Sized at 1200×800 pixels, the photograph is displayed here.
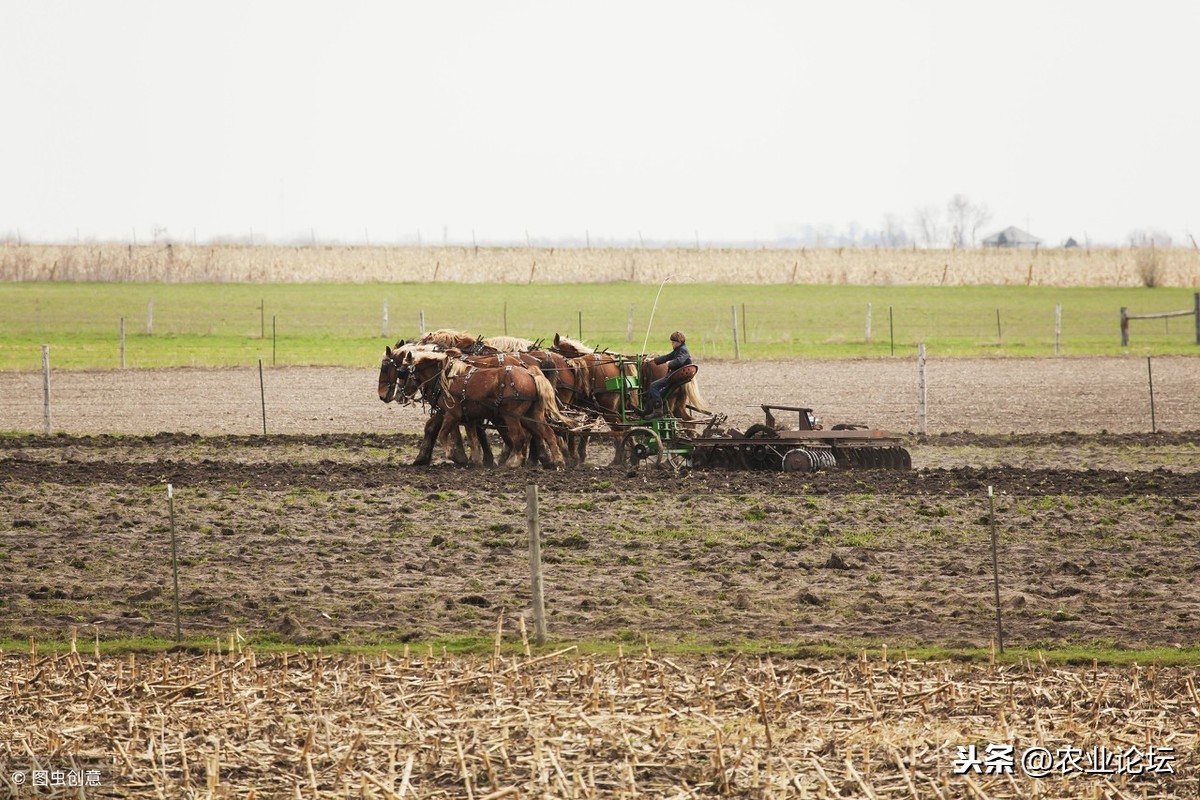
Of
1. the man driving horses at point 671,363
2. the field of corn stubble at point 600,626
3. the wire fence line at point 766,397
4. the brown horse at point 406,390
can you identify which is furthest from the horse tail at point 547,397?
the wire fence line at point 766,397

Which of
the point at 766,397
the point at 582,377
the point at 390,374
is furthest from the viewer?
the point at 766,397

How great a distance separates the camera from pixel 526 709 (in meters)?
9.13

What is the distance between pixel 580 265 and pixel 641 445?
5316cm

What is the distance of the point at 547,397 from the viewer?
20203 millimetres

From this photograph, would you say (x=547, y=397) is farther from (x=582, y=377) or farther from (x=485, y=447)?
(x=485, y=447)

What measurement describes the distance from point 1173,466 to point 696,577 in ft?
32.2

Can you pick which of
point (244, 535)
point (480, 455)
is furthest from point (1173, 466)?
point (244, 535)

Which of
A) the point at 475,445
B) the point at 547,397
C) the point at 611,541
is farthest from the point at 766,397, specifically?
the point at 611,541

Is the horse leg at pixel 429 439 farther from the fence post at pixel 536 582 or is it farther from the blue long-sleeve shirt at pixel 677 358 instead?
the fence post at pixel 536 582

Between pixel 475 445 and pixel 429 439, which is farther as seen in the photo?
pixel 475 445

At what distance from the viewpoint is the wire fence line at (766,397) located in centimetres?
2661

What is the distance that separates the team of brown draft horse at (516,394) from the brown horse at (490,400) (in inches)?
A: 0.5

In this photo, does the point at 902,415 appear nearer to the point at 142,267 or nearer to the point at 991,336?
the point at 991,336

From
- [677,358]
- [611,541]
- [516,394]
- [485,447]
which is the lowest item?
[611,541]
